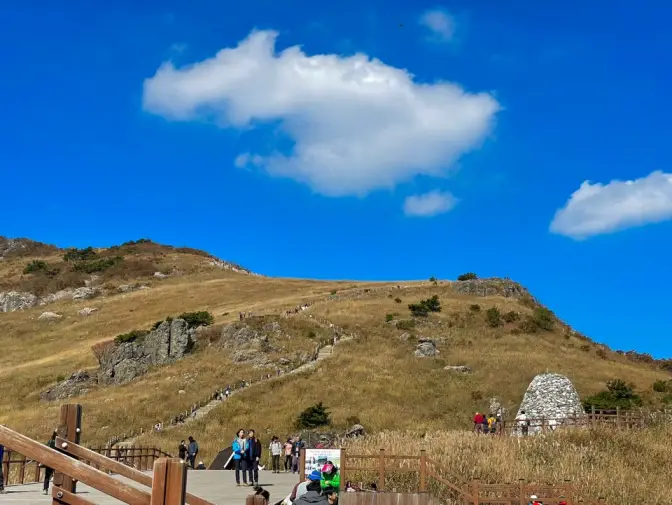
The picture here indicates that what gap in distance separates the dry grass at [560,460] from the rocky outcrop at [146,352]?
40.1 metres

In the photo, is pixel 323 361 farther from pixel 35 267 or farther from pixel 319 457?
pixel 35 267

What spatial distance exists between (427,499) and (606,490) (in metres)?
5.88

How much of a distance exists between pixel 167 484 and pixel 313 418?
37.8 m

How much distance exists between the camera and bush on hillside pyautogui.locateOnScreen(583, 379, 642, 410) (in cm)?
4503

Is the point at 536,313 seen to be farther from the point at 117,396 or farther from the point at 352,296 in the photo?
the point at 117,396

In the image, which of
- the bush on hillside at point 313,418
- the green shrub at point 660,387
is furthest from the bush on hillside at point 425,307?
the bush on hillside at point 313,418

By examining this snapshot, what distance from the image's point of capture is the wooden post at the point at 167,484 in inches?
201

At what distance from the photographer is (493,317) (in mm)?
70375

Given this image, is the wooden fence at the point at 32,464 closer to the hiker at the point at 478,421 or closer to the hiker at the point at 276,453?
the hiker at the point at 276,453

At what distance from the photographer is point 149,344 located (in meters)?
63.2

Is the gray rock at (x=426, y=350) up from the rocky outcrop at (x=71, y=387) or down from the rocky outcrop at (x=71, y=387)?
up

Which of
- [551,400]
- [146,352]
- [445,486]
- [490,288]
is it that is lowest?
[445,486]

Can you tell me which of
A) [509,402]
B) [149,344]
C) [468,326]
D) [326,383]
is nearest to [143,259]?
[149,344]

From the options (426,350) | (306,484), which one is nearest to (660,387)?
(426,350)
